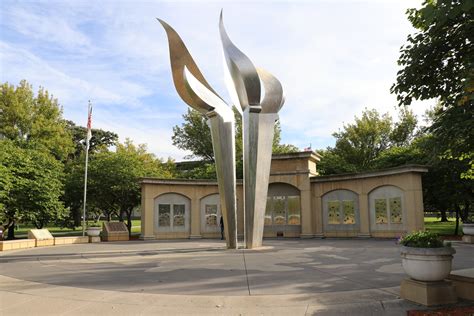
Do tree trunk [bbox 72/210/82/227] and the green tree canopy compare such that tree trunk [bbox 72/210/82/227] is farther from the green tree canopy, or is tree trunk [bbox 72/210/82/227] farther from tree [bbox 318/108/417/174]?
tree [bbox 318/108/417/174]

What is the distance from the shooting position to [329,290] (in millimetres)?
8398

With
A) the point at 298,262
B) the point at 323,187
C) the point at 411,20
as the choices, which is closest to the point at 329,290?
the point at 298,262

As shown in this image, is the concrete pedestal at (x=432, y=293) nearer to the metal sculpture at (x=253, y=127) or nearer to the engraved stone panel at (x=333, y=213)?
the metal sculpture at (x=253, y=127)

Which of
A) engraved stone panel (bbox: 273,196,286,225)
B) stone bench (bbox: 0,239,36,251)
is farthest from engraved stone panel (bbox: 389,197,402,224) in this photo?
stone bench (bbox: 0,239,36,251)

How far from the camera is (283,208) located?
2667 cm

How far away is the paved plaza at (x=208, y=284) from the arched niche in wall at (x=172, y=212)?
35.8 ft

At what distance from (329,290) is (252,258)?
568cm

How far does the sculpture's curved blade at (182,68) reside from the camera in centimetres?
1692

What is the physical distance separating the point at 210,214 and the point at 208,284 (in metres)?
17.8

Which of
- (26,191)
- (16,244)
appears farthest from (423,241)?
(26,191)

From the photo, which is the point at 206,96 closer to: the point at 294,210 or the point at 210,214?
the point at 210,214

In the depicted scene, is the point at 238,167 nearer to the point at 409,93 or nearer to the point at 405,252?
the point at 409,93

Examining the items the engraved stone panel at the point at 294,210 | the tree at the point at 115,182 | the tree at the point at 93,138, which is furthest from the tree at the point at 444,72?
the tree at the point at 93,138

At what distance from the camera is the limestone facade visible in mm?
24125
